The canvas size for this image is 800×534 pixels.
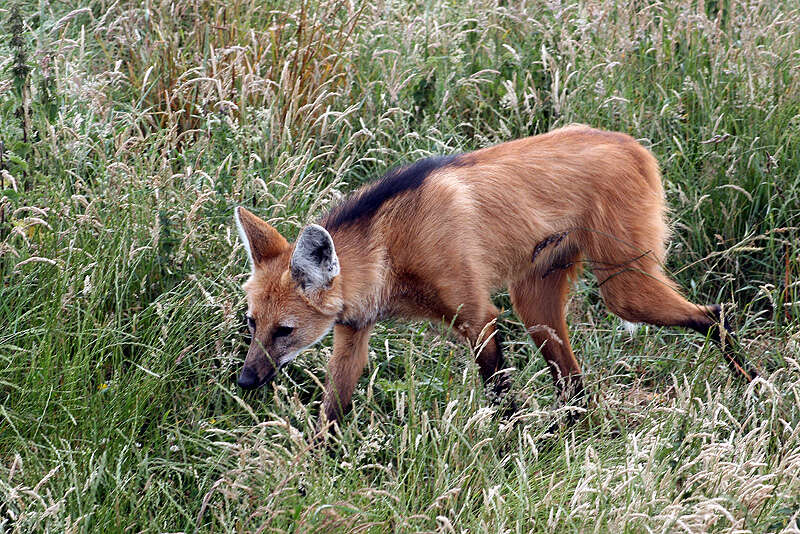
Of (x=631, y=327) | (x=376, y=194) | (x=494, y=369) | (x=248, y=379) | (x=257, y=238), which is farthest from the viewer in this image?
(x=631, y=327)

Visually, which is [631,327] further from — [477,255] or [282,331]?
[282,331]

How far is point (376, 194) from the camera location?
359 centimetres

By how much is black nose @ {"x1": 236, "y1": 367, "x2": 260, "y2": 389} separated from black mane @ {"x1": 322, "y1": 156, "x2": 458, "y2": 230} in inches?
27.4

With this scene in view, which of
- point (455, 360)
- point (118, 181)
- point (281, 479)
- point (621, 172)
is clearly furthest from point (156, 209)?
point (621, 172)

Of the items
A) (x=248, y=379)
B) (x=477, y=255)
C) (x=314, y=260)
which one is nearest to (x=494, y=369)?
(x=477, y=255)

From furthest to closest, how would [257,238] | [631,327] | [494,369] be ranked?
[631,327], [494,369], [257,238]

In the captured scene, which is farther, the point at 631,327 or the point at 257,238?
the point at 631,327

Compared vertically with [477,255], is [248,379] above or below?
below

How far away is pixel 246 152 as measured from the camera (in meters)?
4.40

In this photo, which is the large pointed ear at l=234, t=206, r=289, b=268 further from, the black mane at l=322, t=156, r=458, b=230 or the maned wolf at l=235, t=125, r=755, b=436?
the black mane at l=322, t=156, r=458, b=230

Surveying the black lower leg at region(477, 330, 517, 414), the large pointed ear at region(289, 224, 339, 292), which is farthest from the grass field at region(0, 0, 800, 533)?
the large pointed ear at region(289, 224, 339, 292)

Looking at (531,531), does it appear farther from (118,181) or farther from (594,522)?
(118,181)

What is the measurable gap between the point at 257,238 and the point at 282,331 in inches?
14.6

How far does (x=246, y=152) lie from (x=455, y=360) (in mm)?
1509
